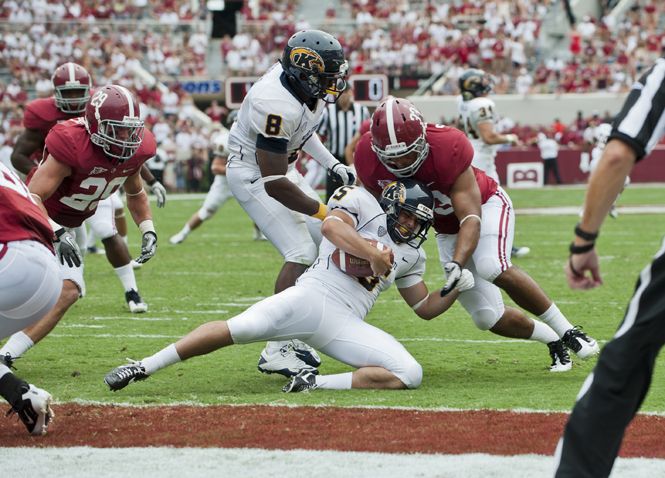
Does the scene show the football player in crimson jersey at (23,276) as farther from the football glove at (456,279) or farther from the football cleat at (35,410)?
the football glove at (456,279)

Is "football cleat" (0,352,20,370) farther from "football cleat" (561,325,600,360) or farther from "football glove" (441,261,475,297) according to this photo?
"football cleat" (561,325,600,360)

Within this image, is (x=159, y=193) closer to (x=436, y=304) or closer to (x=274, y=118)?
(x=274, y=118)

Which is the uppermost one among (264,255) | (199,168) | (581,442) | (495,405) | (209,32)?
(581,442)

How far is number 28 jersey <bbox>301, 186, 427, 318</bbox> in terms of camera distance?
12.5 feet

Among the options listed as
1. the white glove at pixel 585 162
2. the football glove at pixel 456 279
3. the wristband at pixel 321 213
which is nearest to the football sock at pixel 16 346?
the wristband at pixel 321 213

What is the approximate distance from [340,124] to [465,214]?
5.21 metres

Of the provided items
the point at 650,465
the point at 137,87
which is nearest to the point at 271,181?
the point at 650,465

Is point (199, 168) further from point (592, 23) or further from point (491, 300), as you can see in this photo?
point (491, 300)

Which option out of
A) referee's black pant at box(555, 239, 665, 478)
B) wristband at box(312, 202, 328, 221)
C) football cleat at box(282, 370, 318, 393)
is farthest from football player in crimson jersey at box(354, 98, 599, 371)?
referee's black pant at box(555, 239, 665, 478)

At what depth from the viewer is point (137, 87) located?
2280 centimetres

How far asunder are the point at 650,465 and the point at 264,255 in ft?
22.2

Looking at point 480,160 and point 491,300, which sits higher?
point 491,300

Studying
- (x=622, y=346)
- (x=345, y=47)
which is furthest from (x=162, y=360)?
(x=345, y=47)

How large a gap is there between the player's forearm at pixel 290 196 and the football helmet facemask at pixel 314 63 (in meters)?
0.53
